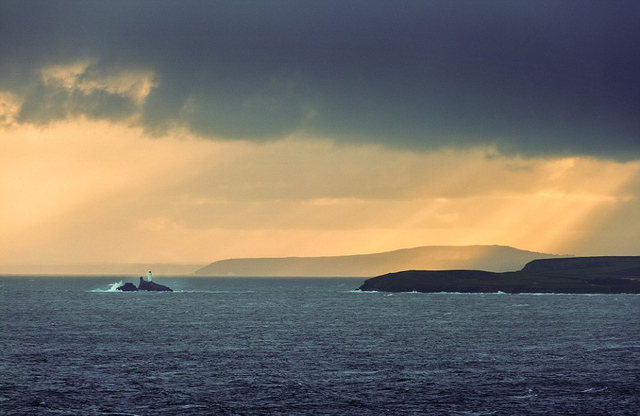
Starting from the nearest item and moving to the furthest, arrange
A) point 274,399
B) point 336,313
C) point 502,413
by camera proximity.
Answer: point 502,413 < point 274,399 < point 336,313

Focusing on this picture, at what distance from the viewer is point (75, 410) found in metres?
66.2

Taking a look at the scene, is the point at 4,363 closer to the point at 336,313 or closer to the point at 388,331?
the point at 388,331

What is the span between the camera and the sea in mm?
68875

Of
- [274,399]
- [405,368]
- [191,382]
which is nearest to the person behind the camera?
[274,399]

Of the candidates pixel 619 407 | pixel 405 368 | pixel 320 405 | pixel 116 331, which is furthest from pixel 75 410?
pixel 116 331

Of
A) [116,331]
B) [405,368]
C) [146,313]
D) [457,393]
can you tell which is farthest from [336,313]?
[457,393]

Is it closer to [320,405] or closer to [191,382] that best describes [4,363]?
[191,382]

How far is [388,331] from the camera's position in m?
139

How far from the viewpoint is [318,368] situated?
90.2 meters

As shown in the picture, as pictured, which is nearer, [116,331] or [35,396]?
[35,396]

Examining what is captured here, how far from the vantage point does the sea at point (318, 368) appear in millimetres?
68875

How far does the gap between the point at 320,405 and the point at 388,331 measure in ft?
236

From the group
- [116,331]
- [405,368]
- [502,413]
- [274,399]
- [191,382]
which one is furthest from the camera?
[116,331]

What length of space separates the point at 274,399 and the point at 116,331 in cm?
7451
